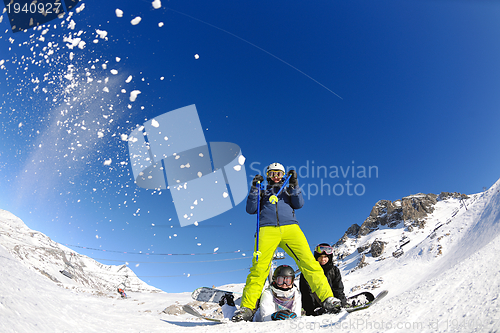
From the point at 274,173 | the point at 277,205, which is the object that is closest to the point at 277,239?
the point at 277,205

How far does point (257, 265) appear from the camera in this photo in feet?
10.6

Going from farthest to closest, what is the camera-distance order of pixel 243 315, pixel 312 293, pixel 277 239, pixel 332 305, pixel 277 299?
pixel 312 293
pixel 277 239
pixel 277 299
pixel 243 315
pixel 332 305

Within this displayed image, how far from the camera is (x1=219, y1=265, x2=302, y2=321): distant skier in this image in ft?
10.1

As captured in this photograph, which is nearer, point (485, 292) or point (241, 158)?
point (485, 292)

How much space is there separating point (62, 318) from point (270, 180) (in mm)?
3387

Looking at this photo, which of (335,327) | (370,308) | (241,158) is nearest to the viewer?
(335,327)

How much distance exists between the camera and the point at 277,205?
12.0ft

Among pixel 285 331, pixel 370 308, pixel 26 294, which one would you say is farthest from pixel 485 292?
pixel 26 294

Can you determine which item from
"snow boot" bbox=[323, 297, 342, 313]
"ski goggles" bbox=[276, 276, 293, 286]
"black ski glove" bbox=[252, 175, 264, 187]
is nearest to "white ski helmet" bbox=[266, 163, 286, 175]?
"black ski glove" bbox=[252, 175, 264, 187]

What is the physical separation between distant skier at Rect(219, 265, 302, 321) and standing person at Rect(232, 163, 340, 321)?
0.14 m

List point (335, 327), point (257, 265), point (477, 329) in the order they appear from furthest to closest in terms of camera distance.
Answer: point (257, 265) < point (335, 327) < point (477, 329)

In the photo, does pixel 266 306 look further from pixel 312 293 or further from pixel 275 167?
pixel 275 167

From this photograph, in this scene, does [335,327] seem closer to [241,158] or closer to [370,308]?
[370,308]

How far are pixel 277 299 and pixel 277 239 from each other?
0.86 meters
